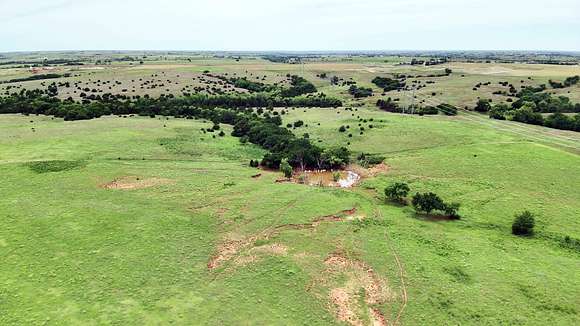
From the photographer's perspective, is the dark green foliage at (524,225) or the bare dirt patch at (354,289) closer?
the bare dirt patch at (354,289)

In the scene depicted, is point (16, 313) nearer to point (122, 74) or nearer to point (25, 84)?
point (25, 84)

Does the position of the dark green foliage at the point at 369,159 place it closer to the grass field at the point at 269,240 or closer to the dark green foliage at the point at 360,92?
the grass field at the point at 269,240

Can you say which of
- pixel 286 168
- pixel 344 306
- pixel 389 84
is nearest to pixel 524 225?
pixel 344 306

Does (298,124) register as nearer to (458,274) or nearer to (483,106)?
(483,106)

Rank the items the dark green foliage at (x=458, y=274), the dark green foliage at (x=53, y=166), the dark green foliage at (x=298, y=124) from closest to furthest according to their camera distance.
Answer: the dark green foliage at (x=458, y=274)
the dark green foliage at (x=53, y=166)
the dark green foliage at (x=298, y=124)

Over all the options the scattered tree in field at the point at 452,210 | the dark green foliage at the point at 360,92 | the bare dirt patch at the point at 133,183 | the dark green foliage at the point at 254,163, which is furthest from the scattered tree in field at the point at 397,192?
the dark green foliage at the point at 360,92

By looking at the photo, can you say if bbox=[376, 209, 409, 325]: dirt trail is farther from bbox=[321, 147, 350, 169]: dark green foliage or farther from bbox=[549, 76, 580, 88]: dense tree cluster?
→ bbox=[549, 76, 580, 88]: dense tree cluster
